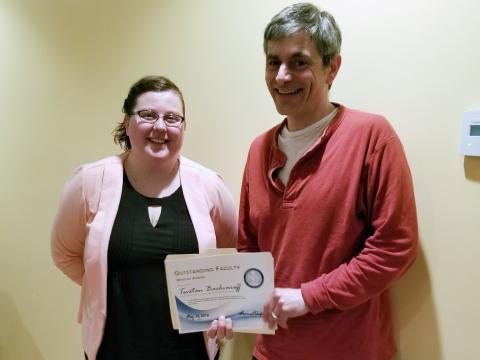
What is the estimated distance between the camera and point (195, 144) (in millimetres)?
1607

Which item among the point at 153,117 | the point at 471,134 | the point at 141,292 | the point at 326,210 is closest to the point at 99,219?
the point at 141,292

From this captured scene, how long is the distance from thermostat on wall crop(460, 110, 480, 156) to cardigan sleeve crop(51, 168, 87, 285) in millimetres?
1150

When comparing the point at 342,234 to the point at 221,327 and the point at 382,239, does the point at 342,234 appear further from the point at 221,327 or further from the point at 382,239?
the point at 221,327

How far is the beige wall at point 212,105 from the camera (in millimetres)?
1062

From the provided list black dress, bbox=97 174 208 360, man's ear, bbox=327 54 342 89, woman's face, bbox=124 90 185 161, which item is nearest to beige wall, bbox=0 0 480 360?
man's ear, bbox=327 54 342 89

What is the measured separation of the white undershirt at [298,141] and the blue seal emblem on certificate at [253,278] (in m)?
0.26

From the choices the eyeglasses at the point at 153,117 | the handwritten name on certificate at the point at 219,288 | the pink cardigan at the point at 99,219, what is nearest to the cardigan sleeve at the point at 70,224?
the pink cardigan at the point at 99,219

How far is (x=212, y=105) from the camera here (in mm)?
1526

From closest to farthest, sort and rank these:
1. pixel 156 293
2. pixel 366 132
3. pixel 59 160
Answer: pixel 366 132
pixel 156 293
pixel 59 160

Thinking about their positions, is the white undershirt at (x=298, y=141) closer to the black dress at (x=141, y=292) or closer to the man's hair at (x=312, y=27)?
the man's hair at (x=312, y=27)

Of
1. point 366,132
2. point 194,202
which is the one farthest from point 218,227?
point 366,132

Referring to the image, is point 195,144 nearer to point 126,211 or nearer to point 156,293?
point 126,211

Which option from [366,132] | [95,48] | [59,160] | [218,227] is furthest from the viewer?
[59,160]

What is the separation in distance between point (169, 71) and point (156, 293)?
2.94ft
